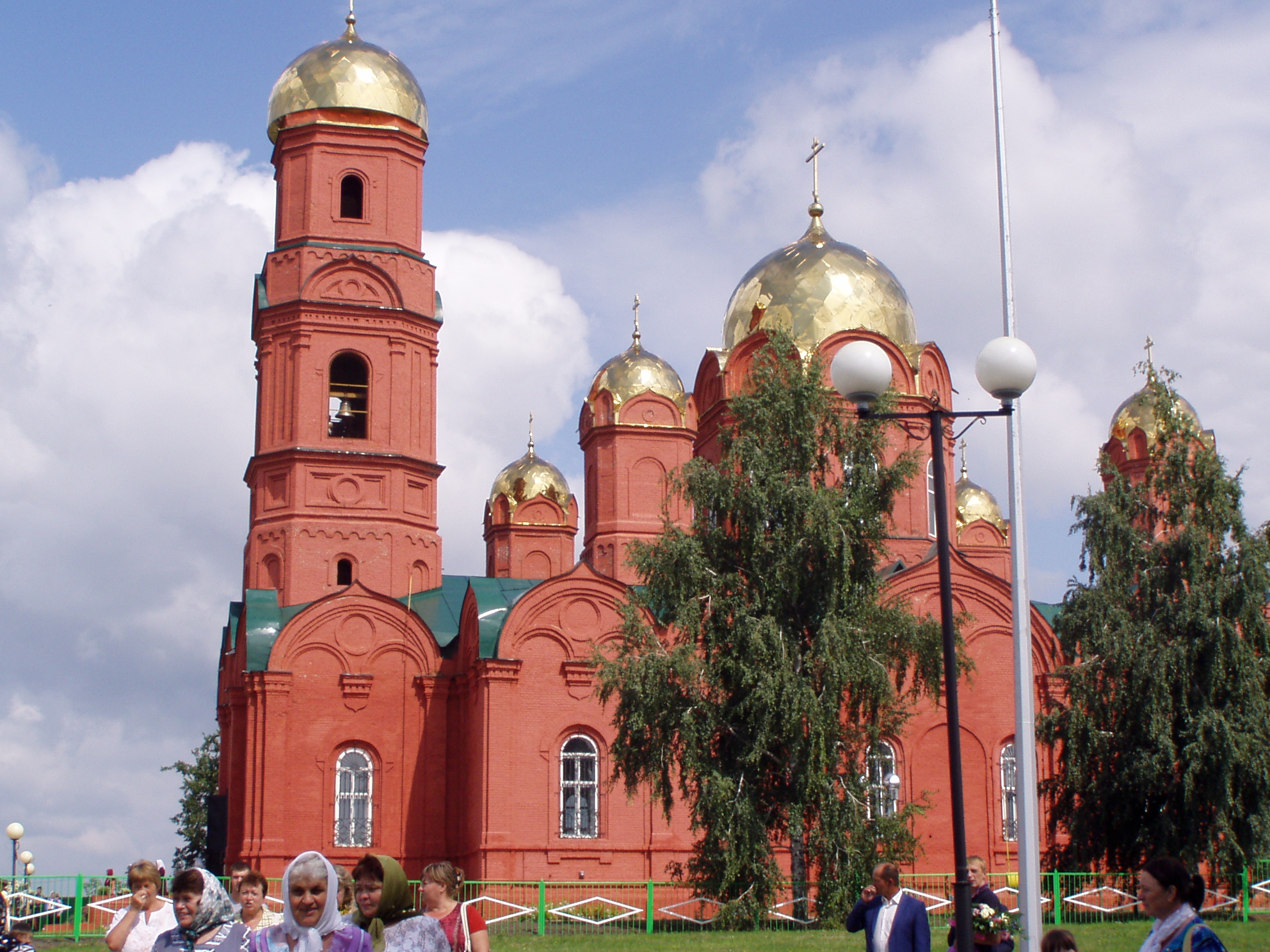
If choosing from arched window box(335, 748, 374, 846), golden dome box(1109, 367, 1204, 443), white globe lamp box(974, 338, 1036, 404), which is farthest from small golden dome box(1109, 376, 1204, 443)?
white globe lamp box(974, 338, 1036, 404)

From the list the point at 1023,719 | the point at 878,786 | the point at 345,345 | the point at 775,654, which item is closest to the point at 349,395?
the point at 345,345

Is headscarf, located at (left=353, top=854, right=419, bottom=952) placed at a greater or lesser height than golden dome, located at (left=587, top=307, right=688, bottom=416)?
lesser

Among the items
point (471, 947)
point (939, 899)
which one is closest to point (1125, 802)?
point (939, 899)

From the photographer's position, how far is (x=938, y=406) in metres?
10.3

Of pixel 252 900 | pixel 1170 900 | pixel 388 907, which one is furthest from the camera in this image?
pixel 252 900

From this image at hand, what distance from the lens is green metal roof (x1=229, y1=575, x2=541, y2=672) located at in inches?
1015

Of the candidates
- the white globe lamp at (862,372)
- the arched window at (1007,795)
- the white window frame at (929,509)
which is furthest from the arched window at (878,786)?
the white globe lamp at (862,372)

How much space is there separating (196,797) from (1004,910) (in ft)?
139

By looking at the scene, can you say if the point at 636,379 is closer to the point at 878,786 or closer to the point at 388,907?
the point at 878,786

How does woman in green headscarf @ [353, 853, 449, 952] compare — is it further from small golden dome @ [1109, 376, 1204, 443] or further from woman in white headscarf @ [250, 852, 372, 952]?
small golden dome @ [1109, 376, 1204, 443]

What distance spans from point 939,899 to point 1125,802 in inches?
117

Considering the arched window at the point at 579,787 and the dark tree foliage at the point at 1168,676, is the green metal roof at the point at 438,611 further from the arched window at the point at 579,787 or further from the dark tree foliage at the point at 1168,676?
the dark tree foliage at the point at 1168,676

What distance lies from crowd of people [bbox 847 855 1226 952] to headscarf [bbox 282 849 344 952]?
274 cm

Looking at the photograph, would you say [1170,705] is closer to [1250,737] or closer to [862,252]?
[1250,737]
